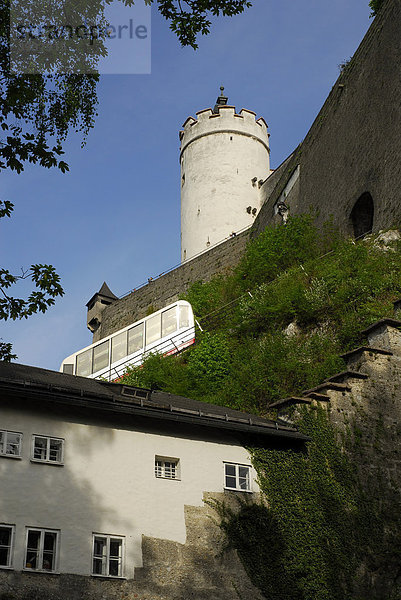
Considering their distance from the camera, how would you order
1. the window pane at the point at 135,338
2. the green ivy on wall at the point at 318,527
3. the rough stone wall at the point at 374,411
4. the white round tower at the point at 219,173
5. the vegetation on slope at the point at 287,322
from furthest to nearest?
the white round tower at the point at 219,173, the window pane at the point at 135,338, the vegetation on slope at the point at 287,322, the rough stone wall at the point at 374,411, the green ivy on wall at the point at 318,527

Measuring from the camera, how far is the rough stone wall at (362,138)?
2891cm

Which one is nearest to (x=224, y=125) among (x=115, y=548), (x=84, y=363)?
(x=84, y=363)

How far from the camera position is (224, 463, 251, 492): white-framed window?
16.3 metres

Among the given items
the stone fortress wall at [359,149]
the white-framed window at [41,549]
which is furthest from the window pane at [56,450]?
the stone fortress wall at [359,149]

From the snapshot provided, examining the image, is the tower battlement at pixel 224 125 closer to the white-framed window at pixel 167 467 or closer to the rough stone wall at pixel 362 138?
the rough stone wall at pixel 362 138

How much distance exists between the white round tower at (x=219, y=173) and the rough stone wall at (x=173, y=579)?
35.7 m

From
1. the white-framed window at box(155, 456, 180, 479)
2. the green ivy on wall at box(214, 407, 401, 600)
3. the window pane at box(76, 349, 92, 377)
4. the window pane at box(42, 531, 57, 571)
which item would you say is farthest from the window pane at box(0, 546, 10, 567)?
the window pane at box(76, 349, 92, 377)

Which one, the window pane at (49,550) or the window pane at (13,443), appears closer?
the window pane at (49,550)

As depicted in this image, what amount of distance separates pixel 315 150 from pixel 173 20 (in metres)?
24.3

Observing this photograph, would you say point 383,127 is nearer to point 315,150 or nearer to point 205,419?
point 315,150

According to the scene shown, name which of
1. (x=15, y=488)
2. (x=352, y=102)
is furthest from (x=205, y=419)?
(x=352, y=102)

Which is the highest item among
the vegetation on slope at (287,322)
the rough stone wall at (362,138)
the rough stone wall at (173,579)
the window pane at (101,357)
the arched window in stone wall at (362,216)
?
the rough stone wall at (362,138)

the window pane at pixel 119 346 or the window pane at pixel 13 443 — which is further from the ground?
the window pane at pixel 119 346

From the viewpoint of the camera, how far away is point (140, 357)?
3362 centimetres
